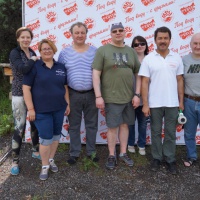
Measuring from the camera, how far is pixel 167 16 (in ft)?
14.1

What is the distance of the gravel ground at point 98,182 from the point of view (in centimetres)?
317

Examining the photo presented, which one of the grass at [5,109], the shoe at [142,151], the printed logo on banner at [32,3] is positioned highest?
the printed logo on banner at [32,3]

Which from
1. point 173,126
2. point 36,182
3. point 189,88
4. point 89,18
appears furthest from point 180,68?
point 36,182

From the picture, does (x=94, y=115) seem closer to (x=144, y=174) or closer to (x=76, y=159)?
(x=76, y=159)

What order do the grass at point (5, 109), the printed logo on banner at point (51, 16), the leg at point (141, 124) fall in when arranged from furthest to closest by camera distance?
the grass at point (5, 109), the printed logo on banner at point (51, 16), the leg at point (141, 124)

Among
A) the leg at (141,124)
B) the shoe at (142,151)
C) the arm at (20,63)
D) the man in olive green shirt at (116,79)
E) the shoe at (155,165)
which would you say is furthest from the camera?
the shoe at (142,151)

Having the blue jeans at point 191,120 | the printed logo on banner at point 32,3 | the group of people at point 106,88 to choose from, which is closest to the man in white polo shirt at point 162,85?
the group of people at point 106,88

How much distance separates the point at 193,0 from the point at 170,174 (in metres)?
2.76

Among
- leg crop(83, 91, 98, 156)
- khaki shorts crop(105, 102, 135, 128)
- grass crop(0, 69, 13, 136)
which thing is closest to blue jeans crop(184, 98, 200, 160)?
khaki shorts crop(105, 102, 135, 128)

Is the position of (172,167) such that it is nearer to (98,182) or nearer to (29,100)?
(98,182)

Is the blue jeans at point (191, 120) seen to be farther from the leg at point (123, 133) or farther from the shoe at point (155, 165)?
the leg at point (123, 133)

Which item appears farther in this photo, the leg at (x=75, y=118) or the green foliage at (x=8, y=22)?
the green foliage at (x=8, y=22)

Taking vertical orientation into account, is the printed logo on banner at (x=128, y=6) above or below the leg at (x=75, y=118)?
above

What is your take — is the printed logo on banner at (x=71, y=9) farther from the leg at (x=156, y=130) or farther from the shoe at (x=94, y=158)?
the shoe at (x=94, y=158)
